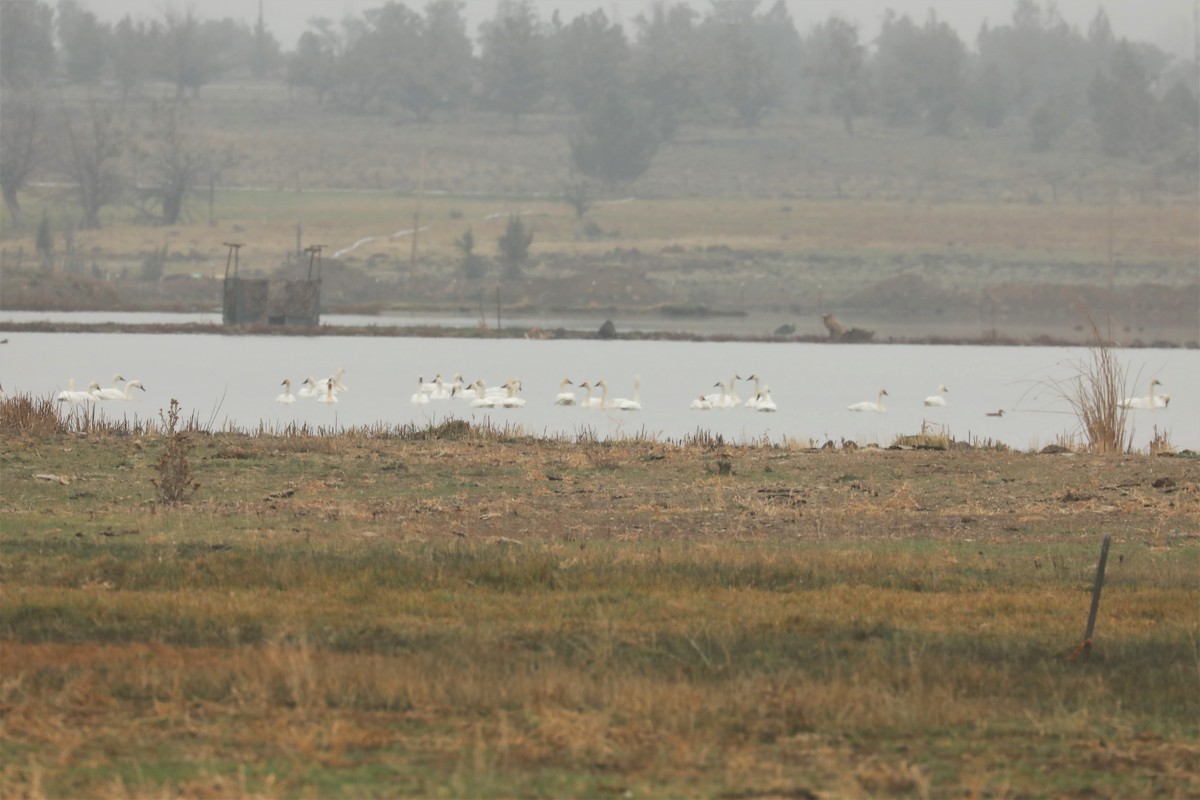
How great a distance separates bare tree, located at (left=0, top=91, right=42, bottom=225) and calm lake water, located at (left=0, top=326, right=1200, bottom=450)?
56364mm

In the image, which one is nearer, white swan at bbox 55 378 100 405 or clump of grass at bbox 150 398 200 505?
clump of grass at bbox 150 398 200 505

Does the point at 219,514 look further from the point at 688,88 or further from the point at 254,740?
the point at 688,88

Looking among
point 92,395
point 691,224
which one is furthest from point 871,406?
point 691,224

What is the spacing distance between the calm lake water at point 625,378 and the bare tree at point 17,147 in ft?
185

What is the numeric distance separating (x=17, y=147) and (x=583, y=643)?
117 m

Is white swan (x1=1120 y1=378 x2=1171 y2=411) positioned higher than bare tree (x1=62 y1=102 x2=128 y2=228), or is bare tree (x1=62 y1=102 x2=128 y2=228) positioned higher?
bare tree (x1=62 y1=102 x2=128 y2=228)

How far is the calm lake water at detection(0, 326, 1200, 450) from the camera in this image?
37.0 m

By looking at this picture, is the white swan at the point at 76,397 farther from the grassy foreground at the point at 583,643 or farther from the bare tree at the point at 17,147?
the bare tree at the point at 17,147

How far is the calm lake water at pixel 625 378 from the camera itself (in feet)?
121

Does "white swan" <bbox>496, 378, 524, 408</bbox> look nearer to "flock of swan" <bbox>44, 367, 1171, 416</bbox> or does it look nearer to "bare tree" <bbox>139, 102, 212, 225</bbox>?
"flock of swan" <bbox>44, 367, 1171, 416</bbox>

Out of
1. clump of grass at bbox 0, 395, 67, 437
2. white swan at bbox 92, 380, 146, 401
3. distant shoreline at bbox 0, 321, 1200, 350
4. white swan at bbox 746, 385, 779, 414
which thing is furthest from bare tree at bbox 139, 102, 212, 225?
clump of grass at bbox 0, 395, 67, 437

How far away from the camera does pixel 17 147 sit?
120m

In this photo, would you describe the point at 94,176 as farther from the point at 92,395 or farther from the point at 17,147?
the point at 92,395

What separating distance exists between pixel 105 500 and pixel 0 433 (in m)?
6.17
